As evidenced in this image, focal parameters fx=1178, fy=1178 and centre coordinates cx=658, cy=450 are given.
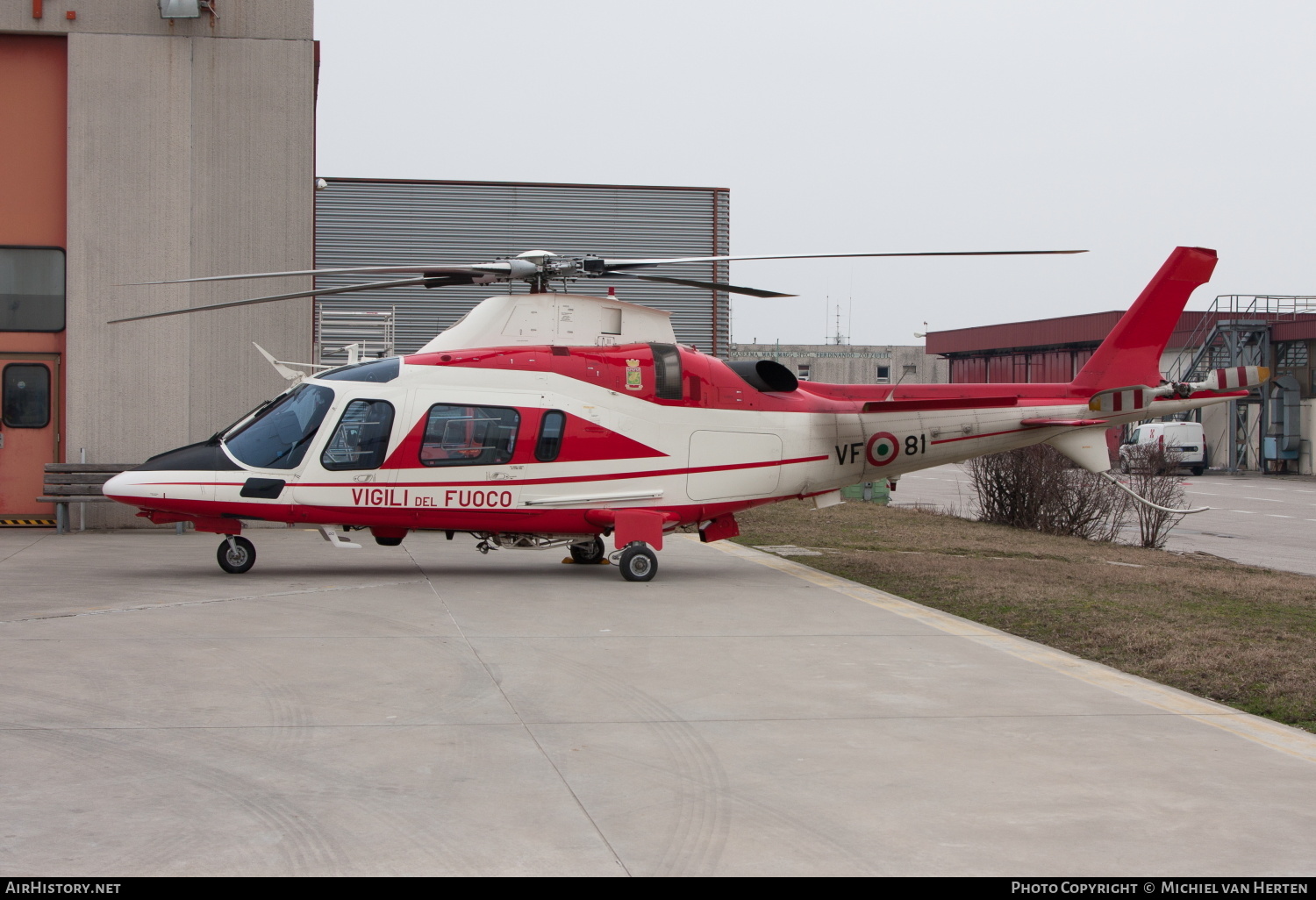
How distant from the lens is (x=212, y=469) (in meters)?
11.9

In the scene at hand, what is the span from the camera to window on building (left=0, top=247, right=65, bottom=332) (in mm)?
17062

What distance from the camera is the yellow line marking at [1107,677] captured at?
6.45 m

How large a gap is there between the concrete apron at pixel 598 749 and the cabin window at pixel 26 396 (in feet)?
26.3

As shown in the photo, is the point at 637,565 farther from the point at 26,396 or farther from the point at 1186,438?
the point at 1186,438

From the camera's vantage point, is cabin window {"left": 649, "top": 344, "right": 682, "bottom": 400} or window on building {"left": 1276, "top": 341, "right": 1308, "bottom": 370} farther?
window on building {"left": 1276, "top": 341, "right": 1308, "bottom": 370}

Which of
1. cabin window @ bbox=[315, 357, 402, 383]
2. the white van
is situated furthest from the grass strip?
the white van

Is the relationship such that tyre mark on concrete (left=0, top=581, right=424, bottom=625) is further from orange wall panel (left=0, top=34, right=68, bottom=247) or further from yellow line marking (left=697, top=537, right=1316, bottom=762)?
orange wall panel (left=0, top=34, right=68, bottom=247)

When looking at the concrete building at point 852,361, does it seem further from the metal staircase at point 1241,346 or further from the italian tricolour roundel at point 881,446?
the italian tricolour roundel at point 881,446

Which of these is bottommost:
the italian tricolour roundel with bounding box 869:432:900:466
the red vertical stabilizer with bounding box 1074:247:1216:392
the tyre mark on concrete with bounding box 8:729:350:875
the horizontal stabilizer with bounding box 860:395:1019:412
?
the tyre mark on concrete with bounding box 8:729:350:875

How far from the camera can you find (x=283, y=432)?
12.1 meters

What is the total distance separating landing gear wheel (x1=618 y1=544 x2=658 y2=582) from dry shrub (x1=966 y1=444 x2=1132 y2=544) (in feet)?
38.4

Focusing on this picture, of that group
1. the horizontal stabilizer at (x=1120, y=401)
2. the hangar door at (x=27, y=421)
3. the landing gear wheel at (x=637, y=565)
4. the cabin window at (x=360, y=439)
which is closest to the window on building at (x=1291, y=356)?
the horizontal stabilizer at (x=1120, y=401)

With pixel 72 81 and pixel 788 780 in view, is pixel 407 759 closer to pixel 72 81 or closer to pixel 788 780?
pixel 788 780

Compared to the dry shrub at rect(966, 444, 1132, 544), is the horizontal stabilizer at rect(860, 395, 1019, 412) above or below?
above
